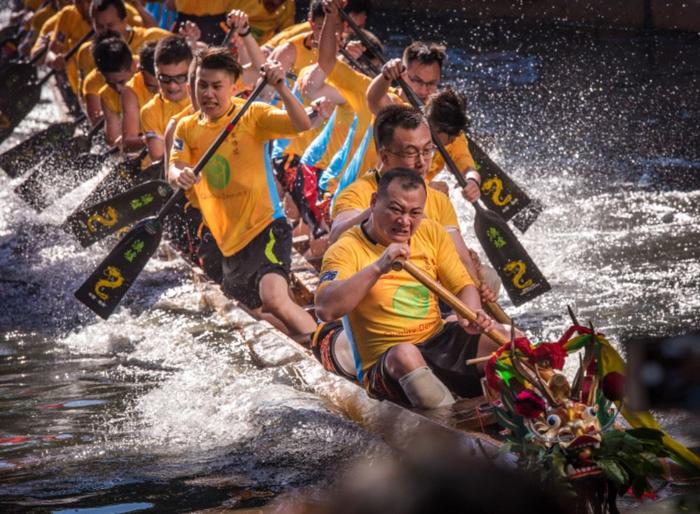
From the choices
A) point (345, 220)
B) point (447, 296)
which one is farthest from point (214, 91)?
point (447, 296)

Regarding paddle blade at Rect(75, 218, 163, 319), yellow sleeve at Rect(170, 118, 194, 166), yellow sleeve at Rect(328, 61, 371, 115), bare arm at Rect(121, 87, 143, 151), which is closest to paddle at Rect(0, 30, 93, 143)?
bare arm at Rect(121, 87, 143, 151)

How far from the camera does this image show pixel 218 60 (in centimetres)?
835

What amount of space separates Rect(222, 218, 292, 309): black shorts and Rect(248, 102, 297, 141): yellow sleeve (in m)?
0.52

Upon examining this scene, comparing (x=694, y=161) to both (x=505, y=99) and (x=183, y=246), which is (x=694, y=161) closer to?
(x=505, y=99)

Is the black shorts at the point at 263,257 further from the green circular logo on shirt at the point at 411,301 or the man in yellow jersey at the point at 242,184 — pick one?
the green circular logo on shirt at the point at 411,301

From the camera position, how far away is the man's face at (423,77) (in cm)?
877

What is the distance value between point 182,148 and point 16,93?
796cm

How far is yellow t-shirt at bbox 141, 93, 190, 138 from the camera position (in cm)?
1060

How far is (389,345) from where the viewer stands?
20.8 feet

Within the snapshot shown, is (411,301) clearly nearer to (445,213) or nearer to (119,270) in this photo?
(445,213)

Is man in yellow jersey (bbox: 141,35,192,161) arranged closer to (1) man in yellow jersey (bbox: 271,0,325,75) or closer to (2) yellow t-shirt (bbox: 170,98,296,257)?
(1) man in yellow jersey (bbox: 271,0,325,75)

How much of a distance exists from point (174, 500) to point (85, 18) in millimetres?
11483

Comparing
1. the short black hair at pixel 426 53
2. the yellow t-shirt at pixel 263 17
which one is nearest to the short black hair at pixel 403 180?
the short black hair at pixel 426 53

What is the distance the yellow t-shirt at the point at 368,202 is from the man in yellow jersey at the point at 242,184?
3.52 feet
